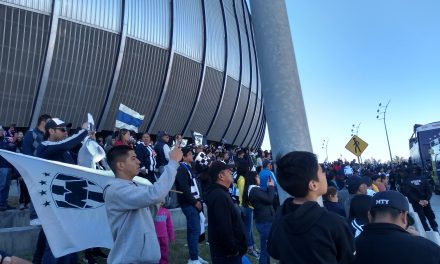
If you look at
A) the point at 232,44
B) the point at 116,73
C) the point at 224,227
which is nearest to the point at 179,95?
the point at 116,73

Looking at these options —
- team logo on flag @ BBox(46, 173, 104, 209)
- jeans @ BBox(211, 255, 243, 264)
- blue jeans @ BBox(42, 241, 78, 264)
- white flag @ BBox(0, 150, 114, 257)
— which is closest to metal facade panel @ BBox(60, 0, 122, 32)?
white flag @ BBox(0, 150, 114, 257)

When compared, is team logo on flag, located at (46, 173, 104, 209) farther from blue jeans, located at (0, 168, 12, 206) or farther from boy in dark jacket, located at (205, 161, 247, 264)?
blue jeans, located at (0, 168, 12, 206)

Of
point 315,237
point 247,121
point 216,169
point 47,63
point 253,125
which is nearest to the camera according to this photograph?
point 315,237

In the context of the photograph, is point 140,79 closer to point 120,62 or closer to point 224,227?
point 120,62

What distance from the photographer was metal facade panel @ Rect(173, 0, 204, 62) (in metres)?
21.2

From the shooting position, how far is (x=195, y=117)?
2412cm

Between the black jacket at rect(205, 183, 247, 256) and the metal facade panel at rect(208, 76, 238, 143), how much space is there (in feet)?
71.2

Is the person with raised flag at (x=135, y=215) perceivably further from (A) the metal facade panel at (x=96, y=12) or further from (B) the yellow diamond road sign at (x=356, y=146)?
(B) the yellow diamond road sign at (x=356, y=146)

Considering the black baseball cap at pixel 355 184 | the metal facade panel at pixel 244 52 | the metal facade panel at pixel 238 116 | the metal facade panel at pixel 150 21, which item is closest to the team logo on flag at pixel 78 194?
the black baseball cap at pixel 355 184

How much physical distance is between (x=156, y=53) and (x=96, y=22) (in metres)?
3.48

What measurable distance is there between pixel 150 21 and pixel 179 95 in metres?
4.42

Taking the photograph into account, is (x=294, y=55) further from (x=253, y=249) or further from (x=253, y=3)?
(x=253, y=249)

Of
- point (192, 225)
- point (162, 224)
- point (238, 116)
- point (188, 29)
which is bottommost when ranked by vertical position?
point (192, 225)

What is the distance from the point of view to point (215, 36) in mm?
24734
